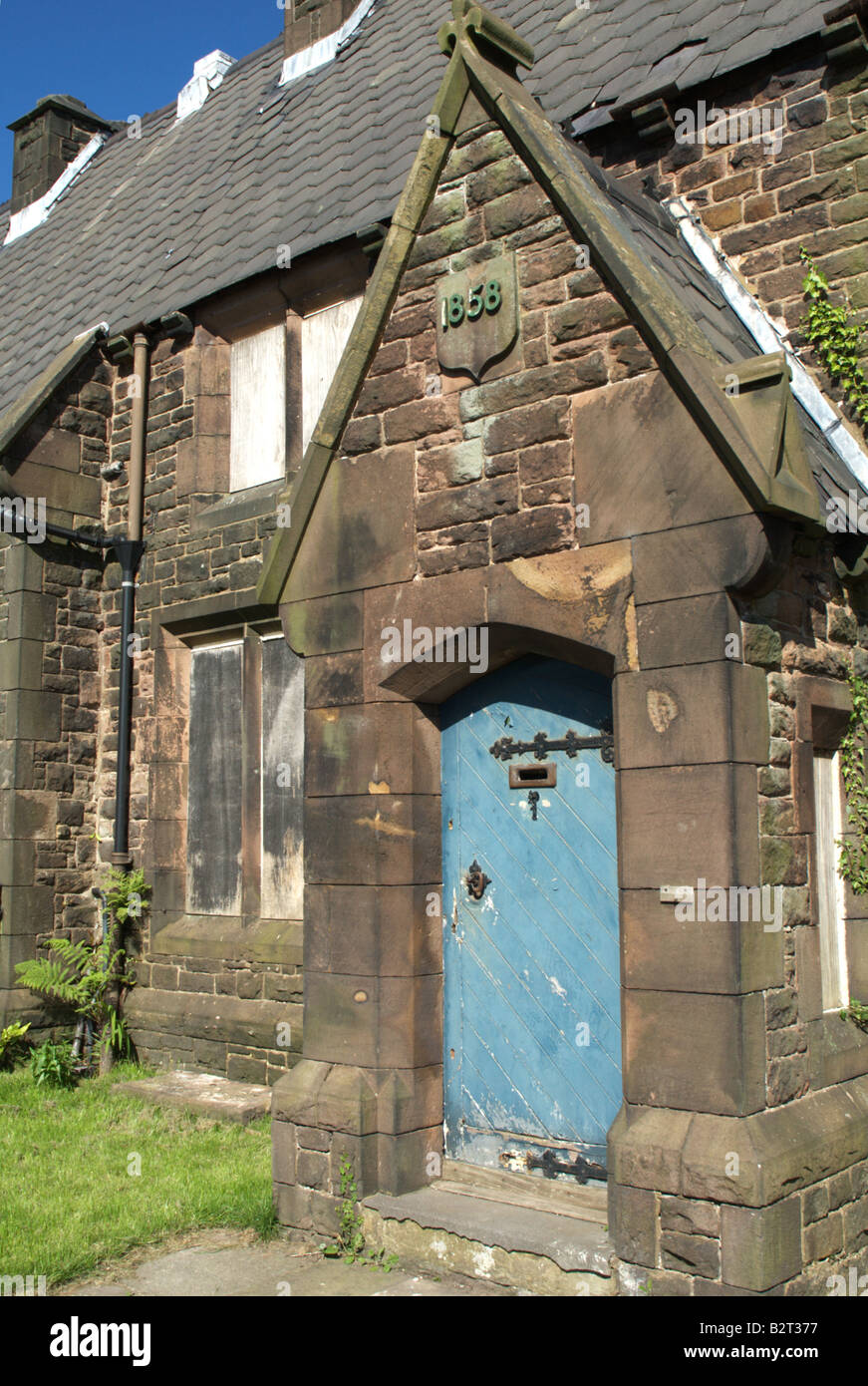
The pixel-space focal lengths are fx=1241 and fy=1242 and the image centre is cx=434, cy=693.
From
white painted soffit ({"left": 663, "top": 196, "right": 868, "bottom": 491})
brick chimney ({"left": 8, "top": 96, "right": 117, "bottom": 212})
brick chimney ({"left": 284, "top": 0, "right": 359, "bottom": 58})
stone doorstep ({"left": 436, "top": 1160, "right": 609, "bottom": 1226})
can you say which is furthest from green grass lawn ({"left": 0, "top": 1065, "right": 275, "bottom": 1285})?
brick chimney ({"left": 8, "top": 96, "right": 117, "bottom": 212})

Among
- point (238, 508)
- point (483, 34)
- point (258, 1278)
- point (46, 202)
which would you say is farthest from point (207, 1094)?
point (46, 202)

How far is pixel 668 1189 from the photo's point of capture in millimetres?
4902

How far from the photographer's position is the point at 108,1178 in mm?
7234

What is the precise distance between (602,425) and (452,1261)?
3.80 m

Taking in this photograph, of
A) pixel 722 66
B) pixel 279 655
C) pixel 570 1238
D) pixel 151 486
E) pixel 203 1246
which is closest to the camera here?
pixel 570 1238


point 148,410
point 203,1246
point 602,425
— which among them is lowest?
point 203,1246

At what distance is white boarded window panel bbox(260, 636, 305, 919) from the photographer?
959 cm

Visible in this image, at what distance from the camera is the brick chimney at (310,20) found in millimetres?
13383

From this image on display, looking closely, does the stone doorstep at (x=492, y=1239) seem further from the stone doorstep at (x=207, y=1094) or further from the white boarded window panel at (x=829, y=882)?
the stone doorstep at (x=207, y=1094)

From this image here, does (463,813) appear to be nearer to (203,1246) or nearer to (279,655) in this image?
(203,1246)

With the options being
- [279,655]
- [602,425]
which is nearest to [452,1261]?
[602,425]

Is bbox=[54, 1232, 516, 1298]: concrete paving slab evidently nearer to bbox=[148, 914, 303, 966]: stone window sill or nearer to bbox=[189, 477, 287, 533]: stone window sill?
bbox=[148, 914, 303, 966]: stone window sill

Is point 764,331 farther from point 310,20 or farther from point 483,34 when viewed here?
point 310,20

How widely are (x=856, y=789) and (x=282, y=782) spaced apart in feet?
16.1
